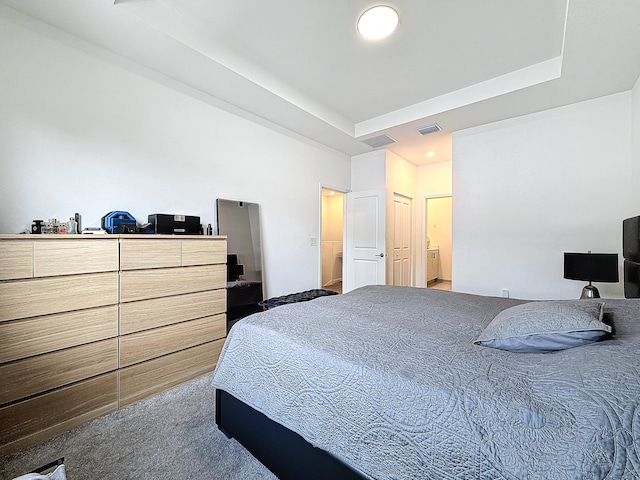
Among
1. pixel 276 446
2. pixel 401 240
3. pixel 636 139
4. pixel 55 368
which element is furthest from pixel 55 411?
pixel 636 139

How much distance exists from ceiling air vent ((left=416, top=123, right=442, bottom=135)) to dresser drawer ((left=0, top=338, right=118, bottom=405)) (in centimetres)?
409

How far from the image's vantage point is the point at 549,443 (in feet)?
2.26

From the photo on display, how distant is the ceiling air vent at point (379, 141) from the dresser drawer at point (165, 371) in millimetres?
3457

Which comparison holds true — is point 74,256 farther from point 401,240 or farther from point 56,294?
point 401,240

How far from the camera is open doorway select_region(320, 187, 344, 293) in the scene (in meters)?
6.64

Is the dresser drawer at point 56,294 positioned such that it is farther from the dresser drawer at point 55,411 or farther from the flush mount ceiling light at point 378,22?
the flush mount ceiling light at point 378,22

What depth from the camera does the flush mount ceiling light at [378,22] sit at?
2109mm

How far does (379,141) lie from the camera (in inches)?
169

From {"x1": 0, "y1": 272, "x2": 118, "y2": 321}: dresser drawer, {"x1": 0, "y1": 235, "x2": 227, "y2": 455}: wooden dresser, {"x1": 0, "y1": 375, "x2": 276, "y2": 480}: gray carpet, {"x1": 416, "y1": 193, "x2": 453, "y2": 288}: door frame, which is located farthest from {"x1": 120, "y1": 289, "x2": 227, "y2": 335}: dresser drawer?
{"x1": 416, "y1": 193, "x2": 453, "y2": 288}: door frame

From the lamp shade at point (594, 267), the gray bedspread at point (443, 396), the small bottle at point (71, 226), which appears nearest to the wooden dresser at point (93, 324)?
the small bottle at point (71, 226)

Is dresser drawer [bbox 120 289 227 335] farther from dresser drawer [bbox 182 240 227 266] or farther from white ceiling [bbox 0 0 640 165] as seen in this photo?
white ceiling [bbox 0 0 640 165]

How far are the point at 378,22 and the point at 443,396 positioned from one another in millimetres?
2586

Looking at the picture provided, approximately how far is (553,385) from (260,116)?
3.64m

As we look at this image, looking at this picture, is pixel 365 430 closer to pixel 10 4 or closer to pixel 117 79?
pixel 117 79
